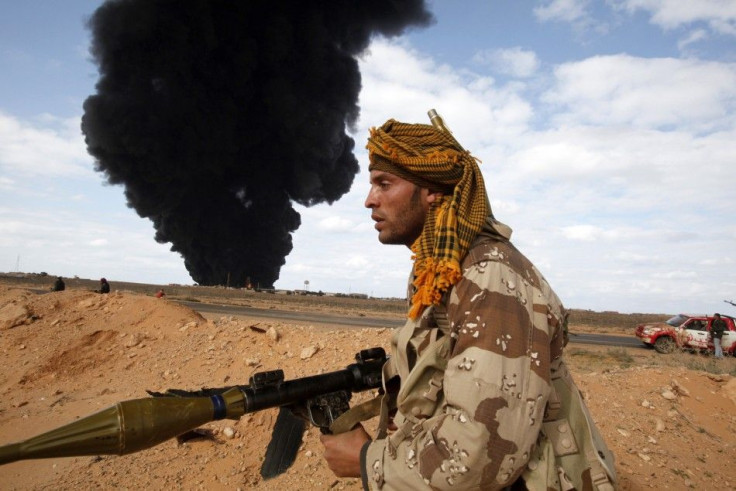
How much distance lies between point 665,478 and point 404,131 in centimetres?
429

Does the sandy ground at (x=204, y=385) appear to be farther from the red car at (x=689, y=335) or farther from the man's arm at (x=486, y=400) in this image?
the red car at (x=689, y=335)

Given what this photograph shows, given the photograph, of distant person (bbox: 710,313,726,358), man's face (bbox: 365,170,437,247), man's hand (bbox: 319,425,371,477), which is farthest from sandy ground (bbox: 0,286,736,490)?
distant person (bbox: 710,313,726,358)

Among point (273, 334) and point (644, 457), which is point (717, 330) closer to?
point (644, 457)

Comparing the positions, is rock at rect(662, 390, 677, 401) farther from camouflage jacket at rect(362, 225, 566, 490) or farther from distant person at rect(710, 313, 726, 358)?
distant person at rect(710, 313, 726, 358)

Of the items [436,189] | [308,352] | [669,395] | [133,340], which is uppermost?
[436,189]

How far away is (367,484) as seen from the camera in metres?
1.52

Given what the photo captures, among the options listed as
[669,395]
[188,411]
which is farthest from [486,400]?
[669,395]

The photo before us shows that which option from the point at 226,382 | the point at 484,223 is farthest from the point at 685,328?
the point at 484,223

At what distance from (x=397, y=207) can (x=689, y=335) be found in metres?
16.1

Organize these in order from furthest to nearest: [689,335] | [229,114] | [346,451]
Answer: [229,114] < [689,335] < [346,451]

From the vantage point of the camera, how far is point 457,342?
1450 millimetres

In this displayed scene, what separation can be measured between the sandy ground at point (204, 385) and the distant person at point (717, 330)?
531 cm

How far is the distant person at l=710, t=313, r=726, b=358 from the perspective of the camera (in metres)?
13.2

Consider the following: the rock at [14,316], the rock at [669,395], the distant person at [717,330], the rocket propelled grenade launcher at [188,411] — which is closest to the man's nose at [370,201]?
→ the rocket propelled grenade launcher at [188,411]
